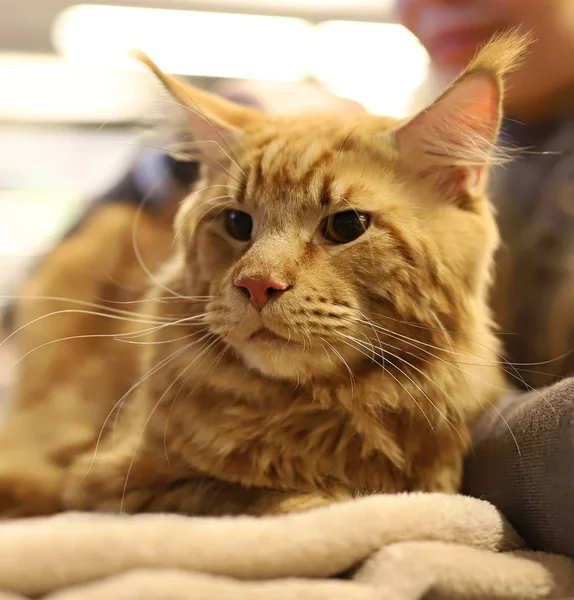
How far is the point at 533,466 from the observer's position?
34.6 inches

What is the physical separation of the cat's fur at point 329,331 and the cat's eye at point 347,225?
0.05ft

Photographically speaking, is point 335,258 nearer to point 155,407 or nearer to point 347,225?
point 347,225

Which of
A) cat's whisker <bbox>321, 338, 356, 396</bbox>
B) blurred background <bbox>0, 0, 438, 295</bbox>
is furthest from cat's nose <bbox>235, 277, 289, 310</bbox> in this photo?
blurred background <bbox>0, 0, 438, 295</bbox>

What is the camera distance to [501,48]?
2.89 feet

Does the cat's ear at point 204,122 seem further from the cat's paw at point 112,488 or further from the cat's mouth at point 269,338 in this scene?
the cat's paw at point 112,488

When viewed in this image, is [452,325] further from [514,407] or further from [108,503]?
[108,503]

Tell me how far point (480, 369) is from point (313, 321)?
0.38m

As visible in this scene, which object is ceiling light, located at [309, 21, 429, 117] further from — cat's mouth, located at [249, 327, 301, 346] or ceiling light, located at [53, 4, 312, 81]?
cat's mouth, located at [249, 327, 301, 346]

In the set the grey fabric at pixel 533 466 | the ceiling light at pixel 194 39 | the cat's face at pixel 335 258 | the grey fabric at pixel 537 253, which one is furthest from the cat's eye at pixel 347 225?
the ceiling light at pixel 194 39

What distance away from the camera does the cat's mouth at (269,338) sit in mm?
915

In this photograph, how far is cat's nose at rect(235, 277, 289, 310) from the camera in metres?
0.88

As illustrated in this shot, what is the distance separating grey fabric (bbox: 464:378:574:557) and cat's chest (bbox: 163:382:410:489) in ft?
0.52

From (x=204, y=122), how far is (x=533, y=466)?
825mm

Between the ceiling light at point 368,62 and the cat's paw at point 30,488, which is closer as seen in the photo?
the cat's paw at point 30,488
